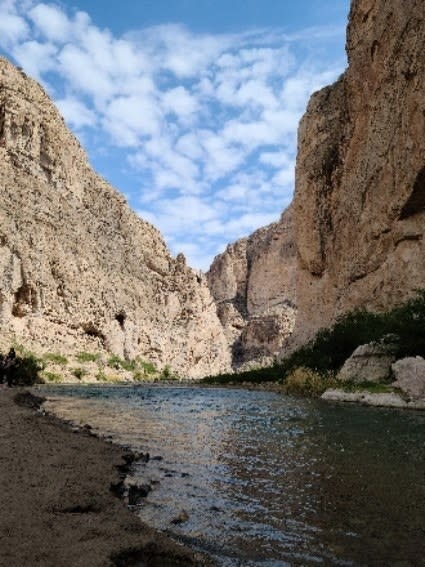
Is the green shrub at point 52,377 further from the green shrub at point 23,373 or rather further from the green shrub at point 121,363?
the green shrub at point 121,363

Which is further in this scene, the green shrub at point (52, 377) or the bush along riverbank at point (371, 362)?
the green shrub at point (52, 377)

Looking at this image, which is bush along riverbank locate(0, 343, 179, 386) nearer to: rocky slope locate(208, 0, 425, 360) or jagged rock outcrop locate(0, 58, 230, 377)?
jagged rock outcrop locate(0, 58, 230, 377)

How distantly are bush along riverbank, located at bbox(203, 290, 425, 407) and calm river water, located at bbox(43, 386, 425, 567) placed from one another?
1015cm

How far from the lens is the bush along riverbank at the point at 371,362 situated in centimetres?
2231

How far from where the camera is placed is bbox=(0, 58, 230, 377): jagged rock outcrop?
2372 inches

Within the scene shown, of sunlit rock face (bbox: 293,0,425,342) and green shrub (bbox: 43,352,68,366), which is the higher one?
sunlit rock face (bbox: 293,0,425,342)

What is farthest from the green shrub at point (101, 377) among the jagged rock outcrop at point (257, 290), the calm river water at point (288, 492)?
the jagged rock outcrop at point (257, 290)

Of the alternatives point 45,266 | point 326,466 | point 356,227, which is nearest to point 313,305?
point 356,227

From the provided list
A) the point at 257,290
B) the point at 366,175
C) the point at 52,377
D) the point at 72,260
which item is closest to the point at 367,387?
the point at 366,175

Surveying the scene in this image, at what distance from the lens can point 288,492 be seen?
657 centimetres

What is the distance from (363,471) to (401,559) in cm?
348

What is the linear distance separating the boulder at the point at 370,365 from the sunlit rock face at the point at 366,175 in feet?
37.5

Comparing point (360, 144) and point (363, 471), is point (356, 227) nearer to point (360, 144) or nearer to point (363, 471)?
point (360, 144)

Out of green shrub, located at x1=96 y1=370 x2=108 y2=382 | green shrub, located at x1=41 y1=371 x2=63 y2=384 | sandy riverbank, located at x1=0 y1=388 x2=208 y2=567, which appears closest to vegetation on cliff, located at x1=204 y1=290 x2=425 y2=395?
green shrub, located at x1=41 y1=371 x2=63 y2=384
